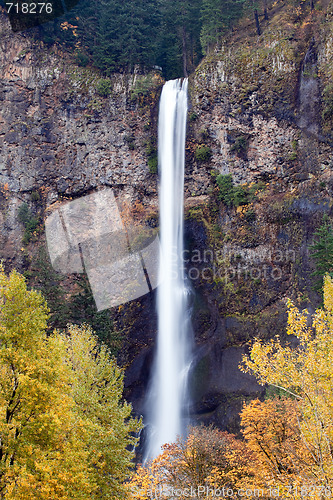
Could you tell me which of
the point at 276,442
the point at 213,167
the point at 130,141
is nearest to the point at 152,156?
the point at 130,141

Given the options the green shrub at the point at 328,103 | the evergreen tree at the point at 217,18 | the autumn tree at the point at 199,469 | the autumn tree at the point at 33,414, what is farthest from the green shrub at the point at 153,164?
the autumn tree at the point at 33,414

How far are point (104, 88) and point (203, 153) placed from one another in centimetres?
1175

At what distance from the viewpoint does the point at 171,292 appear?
92.6ft

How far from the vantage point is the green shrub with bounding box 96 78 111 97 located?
33.7m

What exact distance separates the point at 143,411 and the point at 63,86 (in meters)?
29.2

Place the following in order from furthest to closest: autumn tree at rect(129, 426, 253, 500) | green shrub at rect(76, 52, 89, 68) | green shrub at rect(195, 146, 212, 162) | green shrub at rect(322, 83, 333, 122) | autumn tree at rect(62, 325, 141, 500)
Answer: green shrub at rect(76, 52, 89, 68), green shrub at rect(195, 146, 212, 162), green shrub at rect(322, 83, 333, 122), autumn tree at rect(129, 426, 253, 500), autumn tree at rect(62, 325, 141, 500)

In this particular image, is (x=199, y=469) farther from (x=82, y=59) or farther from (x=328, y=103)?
(x=82, y=59)

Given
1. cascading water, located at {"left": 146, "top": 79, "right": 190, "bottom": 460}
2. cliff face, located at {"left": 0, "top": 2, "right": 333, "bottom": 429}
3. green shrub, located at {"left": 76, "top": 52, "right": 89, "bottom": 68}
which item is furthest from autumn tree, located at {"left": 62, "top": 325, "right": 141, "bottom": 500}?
green shrub, located at {"left": 76, "top": 52, "right": 89, "bottom": 68}

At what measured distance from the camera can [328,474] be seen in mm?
7969

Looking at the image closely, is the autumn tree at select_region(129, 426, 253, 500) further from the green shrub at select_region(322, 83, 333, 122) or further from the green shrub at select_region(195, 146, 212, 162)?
the green shrub at select_region(322, 83, 333, 122)

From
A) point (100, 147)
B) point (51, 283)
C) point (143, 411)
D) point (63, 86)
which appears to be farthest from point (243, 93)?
point (143, 411)

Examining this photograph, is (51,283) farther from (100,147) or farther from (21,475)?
(21,475)

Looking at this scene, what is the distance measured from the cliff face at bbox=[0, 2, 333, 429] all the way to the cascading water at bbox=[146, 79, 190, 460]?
844 mm

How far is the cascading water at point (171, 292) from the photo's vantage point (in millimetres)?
24891
